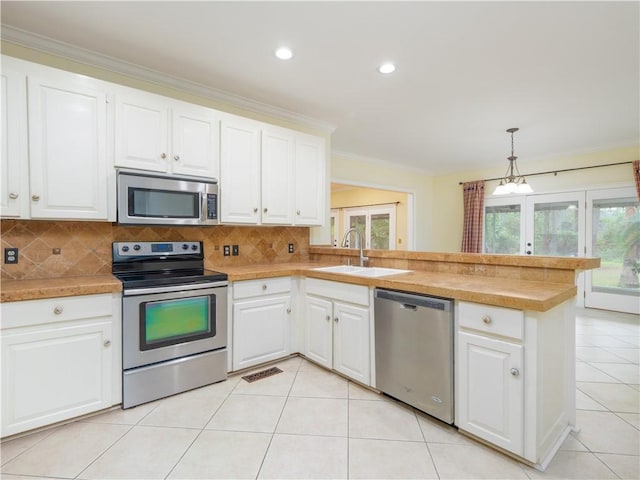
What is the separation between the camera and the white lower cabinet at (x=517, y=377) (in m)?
1.57

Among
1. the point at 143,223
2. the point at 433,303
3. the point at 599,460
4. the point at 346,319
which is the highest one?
the point at 143,223

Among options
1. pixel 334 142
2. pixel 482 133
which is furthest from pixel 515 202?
pixel 334 142

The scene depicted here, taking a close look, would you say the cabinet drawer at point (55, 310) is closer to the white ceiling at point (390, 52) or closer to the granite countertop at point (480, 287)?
the granite countertop at point (480, 287)

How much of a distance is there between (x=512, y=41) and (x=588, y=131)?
2961 millimetres

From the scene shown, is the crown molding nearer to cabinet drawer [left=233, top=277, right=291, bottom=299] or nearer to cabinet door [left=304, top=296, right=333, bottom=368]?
cabinet drawer [left=233, top=277, right=291, bottom=299]

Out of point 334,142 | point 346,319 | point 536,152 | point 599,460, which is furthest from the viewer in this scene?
point 536,152

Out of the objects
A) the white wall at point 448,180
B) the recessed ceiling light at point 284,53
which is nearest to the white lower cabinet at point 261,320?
the recessed ceiling light at point 284,53

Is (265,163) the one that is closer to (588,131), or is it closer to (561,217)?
(588,131)

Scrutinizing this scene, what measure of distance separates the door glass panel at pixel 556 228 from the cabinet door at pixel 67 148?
633 cm

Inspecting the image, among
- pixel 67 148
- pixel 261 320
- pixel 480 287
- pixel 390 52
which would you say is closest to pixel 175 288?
pixel 261 320

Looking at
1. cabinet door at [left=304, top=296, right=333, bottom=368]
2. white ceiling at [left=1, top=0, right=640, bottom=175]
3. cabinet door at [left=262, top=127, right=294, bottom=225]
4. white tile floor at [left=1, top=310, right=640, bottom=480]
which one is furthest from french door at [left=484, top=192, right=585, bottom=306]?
cabinet door at [left=262, top=127, right=294, bottom=225]

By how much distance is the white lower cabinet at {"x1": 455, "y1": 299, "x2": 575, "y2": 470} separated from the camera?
1572mm

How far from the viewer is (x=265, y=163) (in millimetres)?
3031

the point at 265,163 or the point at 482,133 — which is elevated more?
the point at 482,133
